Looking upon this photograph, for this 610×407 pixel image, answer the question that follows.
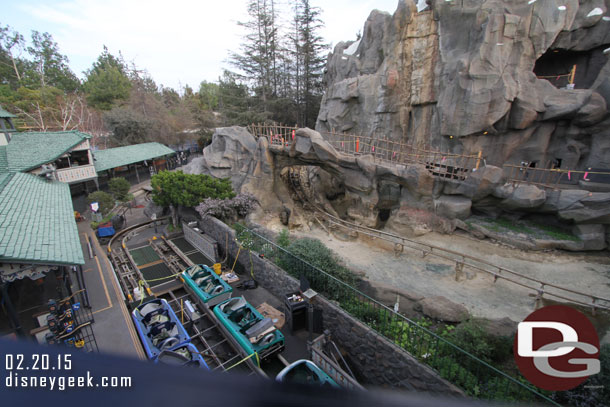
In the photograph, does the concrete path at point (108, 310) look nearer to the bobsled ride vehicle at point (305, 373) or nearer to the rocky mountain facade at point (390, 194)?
the bobsled ride vehicle at point (305, 373)

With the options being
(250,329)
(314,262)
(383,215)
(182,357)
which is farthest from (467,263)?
(182,357)

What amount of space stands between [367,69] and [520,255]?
2093 centimetres

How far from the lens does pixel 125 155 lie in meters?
26.2

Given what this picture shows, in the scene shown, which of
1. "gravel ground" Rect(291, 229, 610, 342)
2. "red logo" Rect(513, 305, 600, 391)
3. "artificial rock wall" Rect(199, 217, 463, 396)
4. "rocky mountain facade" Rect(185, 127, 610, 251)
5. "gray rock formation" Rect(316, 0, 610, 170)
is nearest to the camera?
"red logo" Rect(513, 305, 600, 391)

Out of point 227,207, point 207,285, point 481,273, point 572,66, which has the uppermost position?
point 572,66

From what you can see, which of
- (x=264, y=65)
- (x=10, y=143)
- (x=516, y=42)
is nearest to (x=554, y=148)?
(x=516, y=42)

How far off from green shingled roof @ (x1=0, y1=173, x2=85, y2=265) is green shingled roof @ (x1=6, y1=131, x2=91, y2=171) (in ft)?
9.36

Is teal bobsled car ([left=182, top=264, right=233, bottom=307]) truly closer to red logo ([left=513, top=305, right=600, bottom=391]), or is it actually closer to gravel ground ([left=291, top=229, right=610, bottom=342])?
gravel ground ([left=291, top=229, right=610, bottom=342])

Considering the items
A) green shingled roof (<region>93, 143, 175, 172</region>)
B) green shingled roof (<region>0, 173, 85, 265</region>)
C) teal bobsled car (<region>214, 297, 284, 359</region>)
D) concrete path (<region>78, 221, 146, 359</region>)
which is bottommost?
concrete path (<region>78, 221, 146, 359</region>)

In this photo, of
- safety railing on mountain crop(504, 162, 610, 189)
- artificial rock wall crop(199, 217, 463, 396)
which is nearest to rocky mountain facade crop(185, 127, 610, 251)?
safety railing on mountain crop(504, 162, 610, 189)

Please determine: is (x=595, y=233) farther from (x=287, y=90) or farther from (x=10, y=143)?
(x=10, y=143)

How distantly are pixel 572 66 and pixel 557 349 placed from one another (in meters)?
27.3

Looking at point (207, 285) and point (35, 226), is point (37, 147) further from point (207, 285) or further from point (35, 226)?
point (207, 285)

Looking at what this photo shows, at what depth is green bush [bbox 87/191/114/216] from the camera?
1853 centimetres
